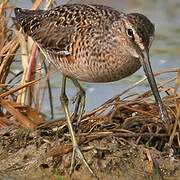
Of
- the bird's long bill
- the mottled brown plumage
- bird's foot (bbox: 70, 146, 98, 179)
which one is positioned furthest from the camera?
bird's foot (bbox: 70, 146, 98, 179)

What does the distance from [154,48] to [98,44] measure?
3.61 metres

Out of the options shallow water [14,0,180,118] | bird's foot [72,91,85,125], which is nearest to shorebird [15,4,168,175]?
bird's foot [72,91,85,125]

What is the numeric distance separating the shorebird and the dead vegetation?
170mm

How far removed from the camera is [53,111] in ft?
29.1

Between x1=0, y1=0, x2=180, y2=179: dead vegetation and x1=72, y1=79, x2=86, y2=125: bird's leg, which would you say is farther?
x1=72, y1=79, x2=86, y2=125: bird's leg

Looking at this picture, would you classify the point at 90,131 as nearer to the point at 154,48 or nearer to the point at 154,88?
the point at 154,88

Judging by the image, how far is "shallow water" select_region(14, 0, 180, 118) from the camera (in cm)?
948

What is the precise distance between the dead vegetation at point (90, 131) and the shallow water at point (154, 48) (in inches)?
33.9

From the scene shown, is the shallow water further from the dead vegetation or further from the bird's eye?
the bird's eye

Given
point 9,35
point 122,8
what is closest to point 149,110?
point 9,35

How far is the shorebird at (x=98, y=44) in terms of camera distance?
277 inches

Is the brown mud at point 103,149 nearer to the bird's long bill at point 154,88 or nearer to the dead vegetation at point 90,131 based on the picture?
the dead vegetation at point 90,131

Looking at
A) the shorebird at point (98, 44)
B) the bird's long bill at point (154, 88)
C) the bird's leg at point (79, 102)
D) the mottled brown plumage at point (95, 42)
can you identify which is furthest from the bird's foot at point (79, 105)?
the bird's long bill at point (154, 88)

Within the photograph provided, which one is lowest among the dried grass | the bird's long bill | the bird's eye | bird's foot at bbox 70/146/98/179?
bird's foot at bbox 70/146/98/179
